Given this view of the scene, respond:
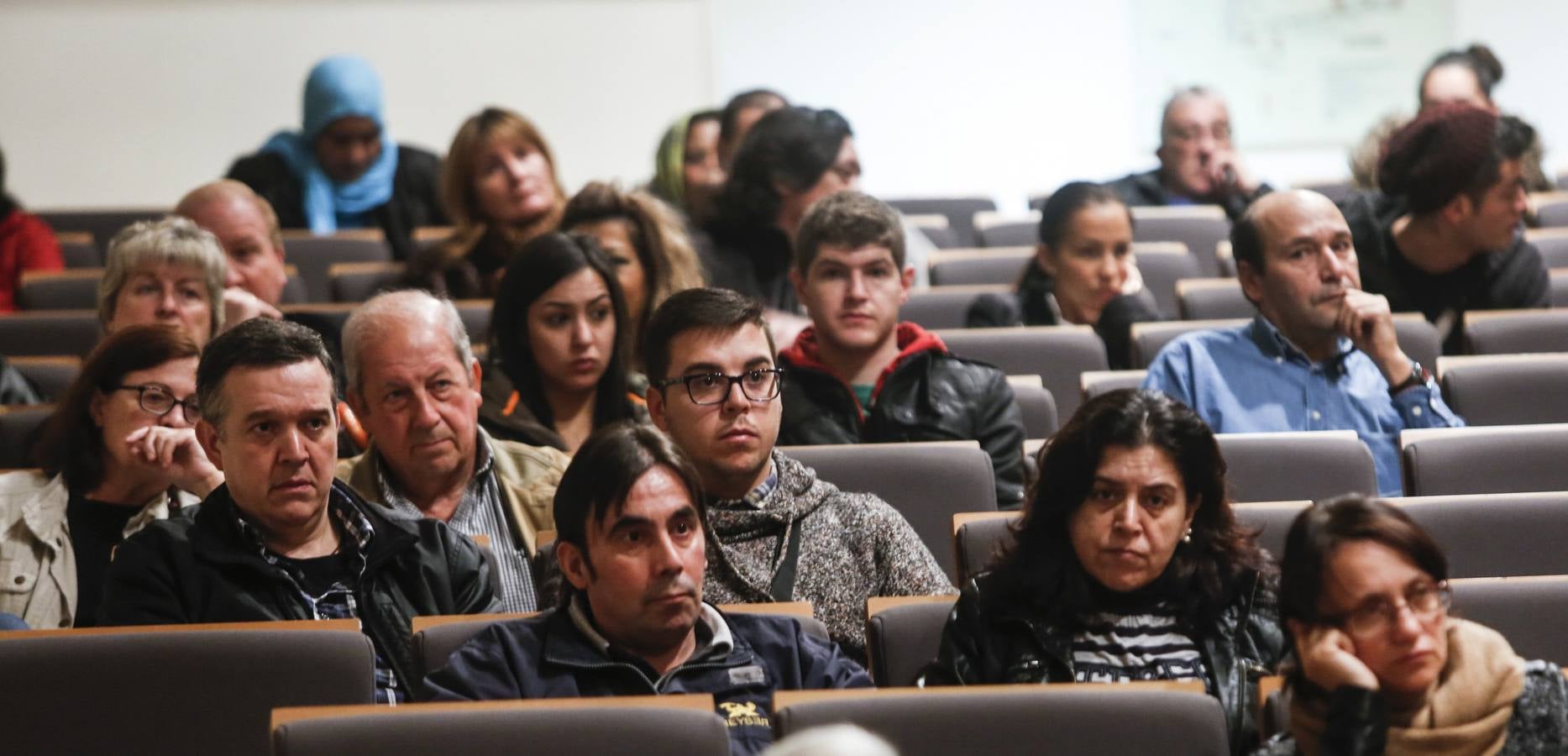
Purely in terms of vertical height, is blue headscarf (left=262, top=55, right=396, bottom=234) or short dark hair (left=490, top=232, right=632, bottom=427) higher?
blue headscarf (left=262, top=55, right=396, bottom=234)

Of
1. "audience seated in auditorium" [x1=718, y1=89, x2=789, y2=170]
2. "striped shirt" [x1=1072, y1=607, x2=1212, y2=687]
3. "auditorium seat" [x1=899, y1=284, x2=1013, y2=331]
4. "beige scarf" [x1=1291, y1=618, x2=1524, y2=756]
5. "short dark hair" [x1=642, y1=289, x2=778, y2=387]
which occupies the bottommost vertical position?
"striped shirt" [x1=1072, y1=607, x2=1212, y2=687]

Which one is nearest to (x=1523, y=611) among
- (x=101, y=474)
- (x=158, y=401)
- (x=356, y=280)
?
(x=158, y=401)

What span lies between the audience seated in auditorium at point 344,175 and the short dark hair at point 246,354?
334cm

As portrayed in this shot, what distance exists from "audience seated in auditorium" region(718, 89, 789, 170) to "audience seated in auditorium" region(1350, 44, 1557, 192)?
1942mm

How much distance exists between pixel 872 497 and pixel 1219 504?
63 cm

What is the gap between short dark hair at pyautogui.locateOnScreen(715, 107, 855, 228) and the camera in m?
5.14

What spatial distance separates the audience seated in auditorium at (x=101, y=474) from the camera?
3.22 meters

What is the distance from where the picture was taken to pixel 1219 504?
8.92 feet

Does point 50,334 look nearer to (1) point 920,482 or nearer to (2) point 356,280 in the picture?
(2) point 356,280

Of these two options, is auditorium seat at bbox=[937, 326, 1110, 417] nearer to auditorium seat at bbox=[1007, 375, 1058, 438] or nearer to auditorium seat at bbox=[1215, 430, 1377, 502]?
auditorium seat at bbox=[1007, 375, 1058, 438]

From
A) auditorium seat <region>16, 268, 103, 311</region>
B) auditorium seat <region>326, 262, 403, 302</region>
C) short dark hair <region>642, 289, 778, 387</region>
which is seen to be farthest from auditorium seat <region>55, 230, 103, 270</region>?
short dark hair <region>642, 289, 778, 387</region>

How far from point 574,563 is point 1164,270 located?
11.4ft

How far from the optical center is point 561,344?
12.6ft

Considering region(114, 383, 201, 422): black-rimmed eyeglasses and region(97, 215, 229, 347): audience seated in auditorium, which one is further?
region(97, 215, 229, 347): audience seated in auditorium
